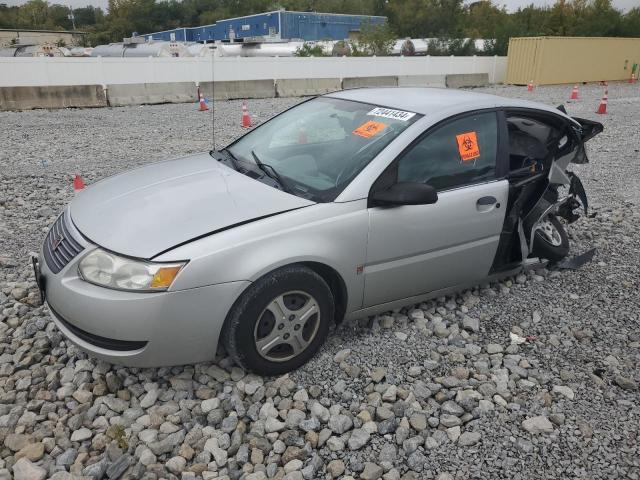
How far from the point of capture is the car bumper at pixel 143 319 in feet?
8.42

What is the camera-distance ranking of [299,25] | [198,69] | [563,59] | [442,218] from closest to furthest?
[442,218] < [198,69] < [563,59] < [299,25]

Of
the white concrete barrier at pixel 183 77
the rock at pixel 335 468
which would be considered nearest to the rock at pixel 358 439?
the rock at pixel 335 468

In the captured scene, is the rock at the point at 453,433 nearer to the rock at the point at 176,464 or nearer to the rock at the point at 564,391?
the rock at the point at 564,391

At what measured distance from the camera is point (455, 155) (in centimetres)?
351

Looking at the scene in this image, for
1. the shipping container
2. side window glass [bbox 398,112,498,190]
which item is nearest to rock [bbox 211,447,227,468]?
side window glass [bbox 398,112,498,190]

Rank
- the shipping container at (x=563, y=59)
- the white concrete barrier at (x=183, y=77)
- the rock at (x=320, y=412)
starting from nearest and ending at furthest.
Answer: the rock at (x=320, y=412)
the white concrete barrier at (x=183, y=77)
the shipping container at (x=563, y=59)

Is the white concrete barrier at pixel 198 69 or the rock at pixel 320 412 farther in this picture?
the white concrete barrier at pixel 198 69

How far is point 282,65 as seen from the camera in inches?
834

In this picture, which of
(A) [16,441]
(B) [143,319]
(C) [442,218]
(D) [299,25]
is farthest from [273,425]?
(D) [299,25]

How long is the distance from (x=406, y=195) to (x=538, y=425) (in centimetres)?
142

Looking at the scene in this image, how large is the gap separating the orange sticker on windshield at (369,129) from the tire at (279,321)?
1054 millimetres

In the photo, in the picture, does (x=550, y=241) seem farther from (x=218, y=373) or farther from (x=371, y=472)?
(x=218, y=373)

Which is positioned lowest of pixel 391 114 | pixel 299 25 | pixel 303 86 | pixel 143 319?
pixel 143 319

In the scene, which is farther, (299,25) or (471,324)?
(299,25)
